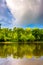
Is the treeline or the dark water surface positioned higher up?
the treeline

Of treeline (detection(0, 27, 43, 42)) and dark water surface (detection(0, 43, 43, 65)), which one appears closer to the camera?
dark water surface (detection(0, 43, 43, 65))

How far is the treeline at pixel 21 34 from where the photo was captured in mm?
16094

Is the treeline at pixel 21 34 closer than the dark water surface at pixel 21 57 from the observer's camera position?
No

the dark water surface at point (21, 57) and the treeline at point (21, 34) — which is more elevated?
the treeline at point (21, 34)

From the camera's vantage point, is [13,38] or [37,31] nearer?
[13,38]

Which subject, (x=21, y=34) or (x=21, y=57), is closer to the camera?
(x=21, y=57)

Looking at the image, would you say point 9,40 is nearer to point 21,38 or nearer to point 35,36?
point 21,38

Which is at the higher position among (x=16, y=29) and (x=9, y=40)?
(x=16, y=29)

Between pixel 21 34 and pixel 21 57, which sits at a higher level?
pixel 21 34

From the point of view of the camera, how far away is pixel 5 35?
53.7 ft

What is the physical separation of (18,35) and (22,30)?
599 mm

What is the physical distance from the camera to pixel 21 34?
56.1 ft

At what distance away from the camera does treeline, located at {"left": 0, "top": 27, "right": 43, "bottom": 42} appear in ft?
52.8

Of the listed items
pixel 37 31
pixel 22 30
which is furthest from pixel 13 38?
pixel 37 31
